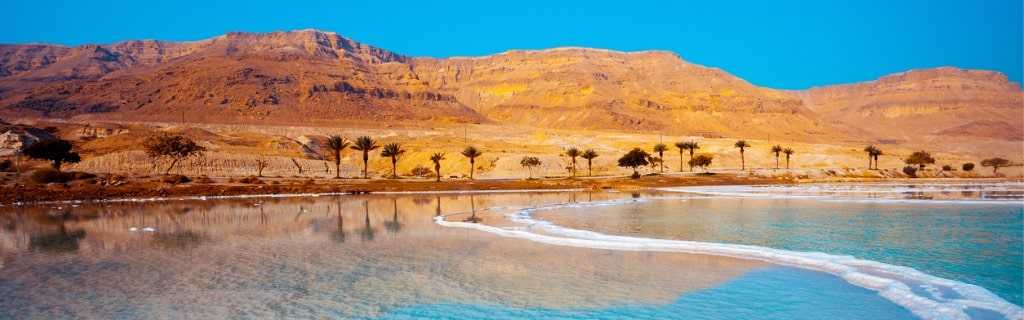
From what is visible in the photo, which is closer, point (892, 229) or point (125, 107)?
point (892, 229)

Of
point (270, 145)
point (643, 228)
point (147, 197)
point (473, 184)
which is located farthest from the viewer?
point (270, 145)

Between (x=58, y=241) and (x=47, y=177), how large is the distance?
141 ft

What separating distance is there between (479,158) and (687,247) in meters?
78.3

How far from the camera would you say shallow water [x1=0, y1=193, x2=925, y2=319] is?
13938mm

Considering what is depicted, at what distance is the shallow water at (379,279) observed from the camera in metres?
13.9

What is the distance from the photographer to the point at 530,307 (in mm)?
14102

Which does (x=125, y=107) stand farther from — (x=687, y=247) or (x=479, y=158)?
(x=687, y=247)

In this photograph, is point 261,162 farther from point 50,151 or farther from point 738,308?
point 738,308

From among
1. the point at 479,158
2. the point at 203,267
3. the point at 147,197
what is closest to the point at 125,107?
the point at 479,158

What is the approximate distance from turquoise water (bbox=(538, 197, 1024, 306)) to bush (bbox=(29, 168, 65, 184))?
50.4 meters

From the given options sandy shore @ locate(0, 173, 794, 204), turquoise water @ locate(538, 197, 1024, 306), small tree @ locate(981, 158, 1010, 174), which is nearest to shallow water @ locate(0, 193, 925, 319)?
turquoise water @ locate(538, 197, 1024, 306)

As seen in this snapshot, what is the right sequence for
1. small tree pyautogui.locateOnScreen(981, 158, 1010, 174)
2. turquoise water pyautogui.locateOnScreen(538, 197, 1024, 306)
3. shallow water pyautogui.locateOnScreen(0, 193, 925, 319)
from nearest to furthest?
1. shallow water pyautogui.locateOnScreen(0, 193, 925, 319)
2. turquoise water pyautogui.locateOnScreen(538, 197, 1024, 306)
3. small tree pyautogui.locateOnScreen(981, 158, 1010, 174)

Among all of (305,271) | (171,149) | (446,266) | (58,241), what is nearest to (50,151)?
(171,149)

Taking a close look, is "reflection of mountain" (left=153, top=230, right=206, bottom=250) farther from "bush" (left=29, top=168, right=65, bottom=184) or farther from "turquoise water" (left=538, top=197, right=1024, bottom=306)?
"bush" (left=29, top=168, right=65, bottom=184)
